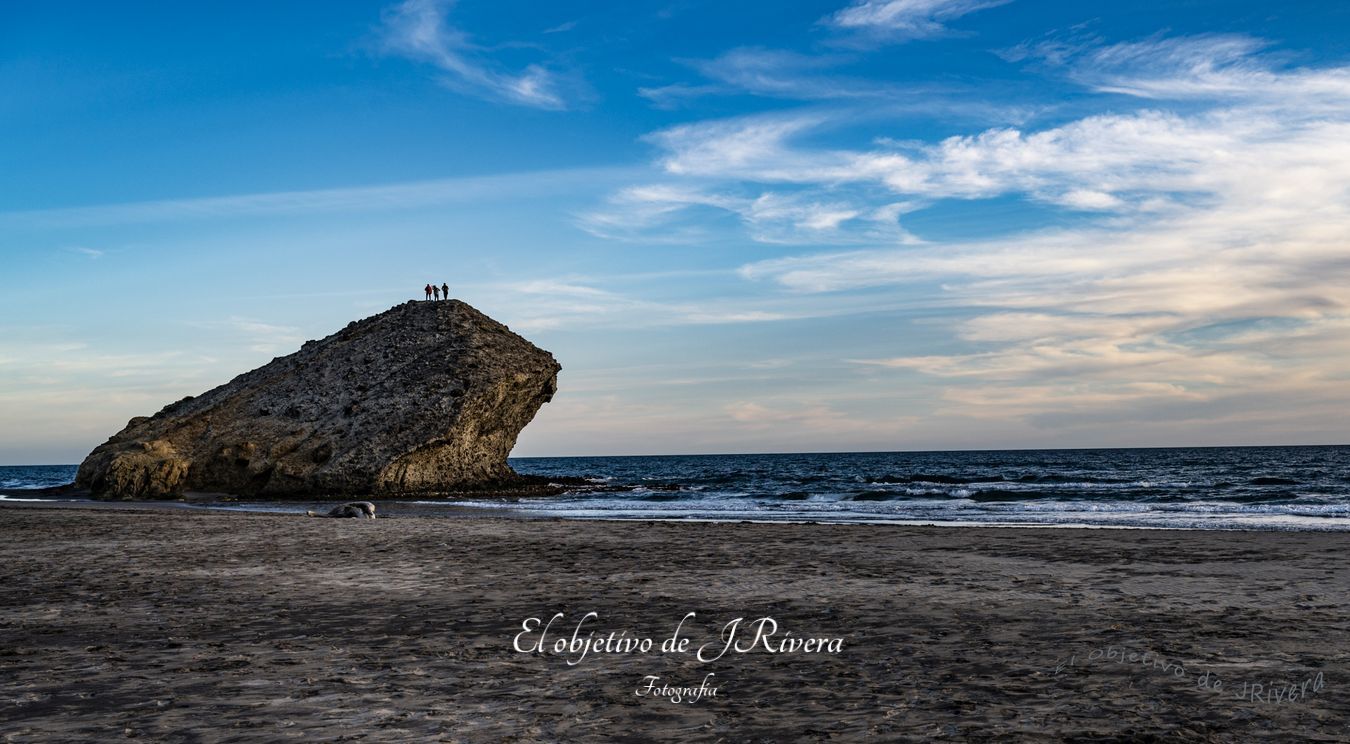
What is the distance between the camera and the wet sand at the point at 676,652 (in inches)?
264

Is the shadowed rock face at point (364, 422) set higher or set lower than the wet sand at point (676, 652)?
higher

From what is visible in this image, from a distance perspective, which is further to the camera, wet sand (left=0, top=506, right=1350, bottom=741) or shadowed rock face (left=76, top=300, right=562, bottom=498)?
shadowed rock face (left=76, top=300, right=562, bottom=498)

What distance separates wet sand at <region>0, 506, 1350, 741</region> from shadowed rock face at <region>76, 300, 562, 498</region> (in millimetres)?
36903

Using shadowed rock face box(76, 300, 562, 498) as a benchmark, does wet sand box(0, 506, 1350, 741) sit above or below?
below

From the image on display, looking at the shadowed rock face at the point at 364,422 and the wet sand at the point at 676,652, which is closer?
the wet sand at the point at 676,652

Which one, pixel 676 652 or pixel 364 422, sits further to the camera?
pixel 364 422

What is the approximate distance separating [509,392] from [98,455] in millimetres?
27841

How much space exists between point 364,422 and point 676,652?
51.1 m

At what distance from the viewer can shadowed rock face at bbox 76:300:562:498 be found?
54.6 m

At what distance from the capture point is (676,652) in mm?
9203

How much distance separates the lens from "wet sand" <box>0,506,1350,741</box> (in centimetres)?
670

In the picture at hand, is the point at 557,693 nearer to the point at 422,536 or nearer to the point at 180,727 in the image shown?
the point at 180,727

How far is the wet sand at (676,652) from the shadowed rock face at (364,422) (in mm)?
36903

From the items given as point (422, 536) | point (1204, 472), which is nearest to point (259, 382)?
point (422, 536)
